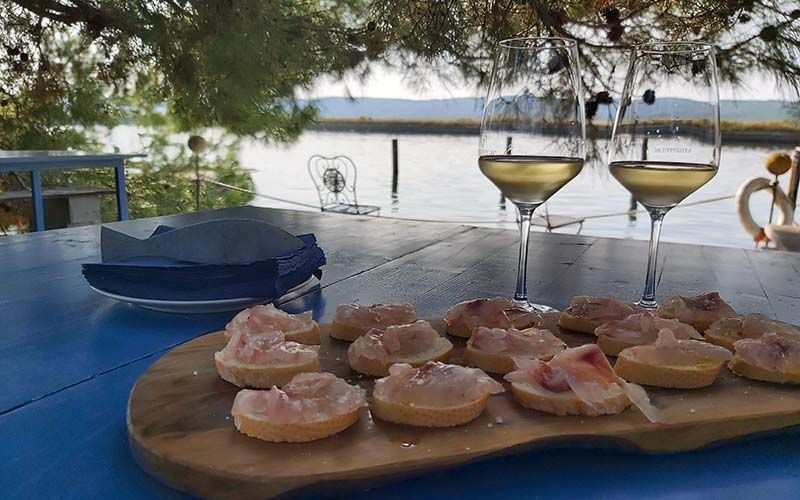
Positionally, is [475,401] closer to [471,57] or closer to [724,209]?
[471,57]

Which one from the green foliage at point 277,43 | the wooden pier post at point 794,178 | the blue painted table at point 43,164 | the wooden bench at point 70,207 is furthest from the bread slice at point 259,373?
the wooden pier post at point 794,178

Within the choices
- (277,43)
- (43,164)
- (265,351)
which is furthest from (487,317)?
(43,164)

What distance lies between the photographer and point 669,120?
0.61m

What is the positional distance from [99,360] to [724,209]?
8.81 m

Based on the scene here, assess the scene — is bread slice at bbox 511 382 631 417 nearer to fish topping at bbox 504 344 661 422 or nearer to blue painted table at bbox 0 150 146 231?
fish topping at bbox 504 344 661 422

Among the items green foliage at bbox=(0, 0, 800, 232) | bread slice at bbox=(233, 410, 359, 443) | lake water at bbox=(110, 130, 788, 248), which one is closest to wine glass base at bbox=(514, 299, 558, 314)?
bread slice at bbox=(233, 410, 359, 443)

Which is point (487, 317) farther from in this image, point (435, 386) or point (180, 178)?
point (180, 178)

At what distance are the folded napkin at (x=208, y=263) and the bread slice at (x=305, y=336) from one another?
0.16 meters

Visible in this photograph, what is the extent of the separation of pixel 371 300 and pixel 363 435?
42 cm

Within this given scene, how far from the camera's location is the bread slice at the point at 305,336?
554 millimetres

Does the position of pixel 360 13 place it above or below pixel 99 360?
above

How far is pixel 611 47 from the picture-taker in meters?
2.36

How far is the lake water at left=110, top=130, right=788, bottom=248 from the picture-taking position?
5895mm

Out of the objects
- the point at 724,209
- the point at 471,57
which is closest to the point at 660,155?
the point at 471,57
